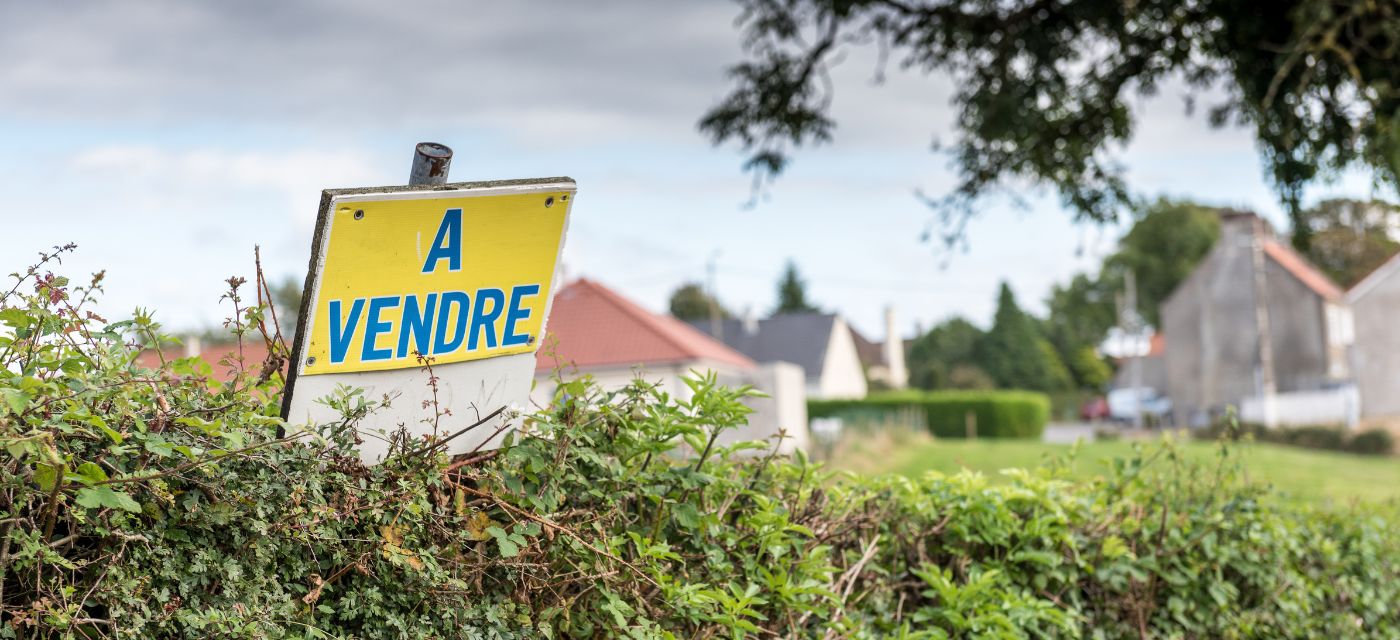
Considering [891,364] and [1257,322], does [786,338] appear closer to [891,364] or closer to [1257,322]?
[891,364]

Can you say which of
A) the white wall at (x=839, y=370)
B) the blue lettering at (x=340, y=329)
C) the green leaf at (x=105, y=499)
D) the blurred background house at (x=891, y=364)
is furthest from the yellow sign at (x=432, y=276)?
the blurred background house at (x=891, y=364)

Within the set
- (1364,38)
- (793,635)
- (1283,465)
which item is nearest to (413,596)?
(793,635)

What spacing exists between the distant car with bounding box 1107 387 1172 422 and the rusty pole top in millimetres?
49134

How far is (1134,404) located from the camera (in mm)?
52312

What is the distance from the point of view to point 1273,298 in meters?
46.0

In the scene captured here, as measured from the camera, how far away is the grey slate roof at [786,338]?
52.8m

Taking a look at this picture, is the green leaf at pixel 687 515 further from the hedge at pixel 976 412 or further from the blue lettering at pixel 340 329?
the hedge at pixel 976 412

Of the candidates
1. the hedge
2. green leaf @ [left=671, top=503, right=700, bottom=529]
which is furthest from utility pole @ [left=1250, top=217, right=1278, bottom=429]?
green leaf @ [left=671, top=503, right=700, bottom=529]

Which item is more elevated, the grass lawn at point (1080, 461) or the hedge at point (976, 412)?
the hedge at point (976, 412)

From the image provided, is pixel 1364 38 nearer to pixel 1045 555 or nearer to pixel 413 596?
pixel 1045 555

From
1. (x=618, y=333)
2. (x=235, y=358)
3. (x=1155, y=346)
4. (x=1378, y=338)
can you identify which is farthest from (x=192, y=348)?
(x=1155, y=346)

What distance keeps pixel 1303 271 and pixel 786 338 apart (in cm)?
2183

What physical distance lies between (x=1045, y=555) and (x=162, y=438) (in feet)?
8.58

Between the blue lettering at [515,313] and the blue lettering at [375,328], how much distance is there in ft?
0.86
